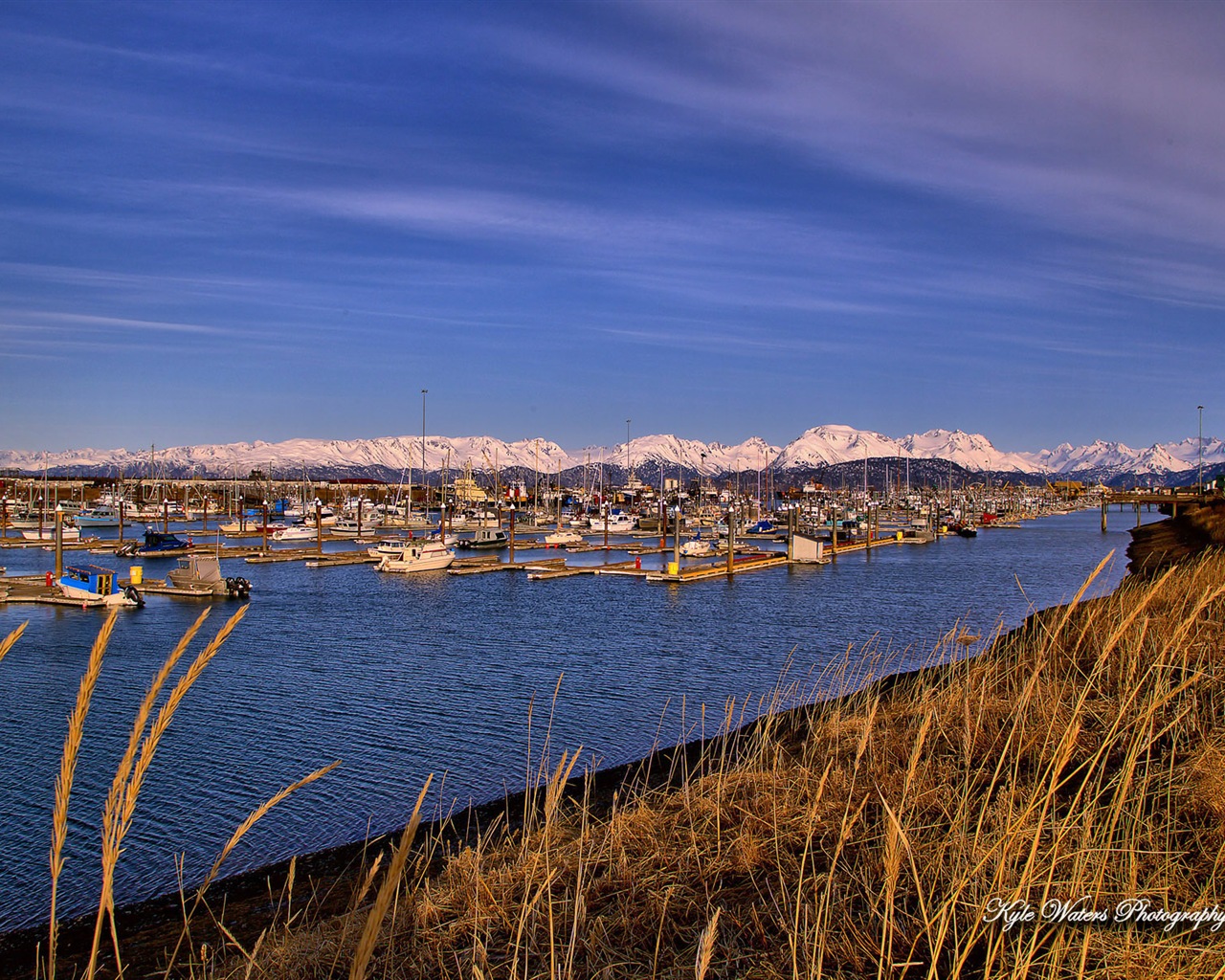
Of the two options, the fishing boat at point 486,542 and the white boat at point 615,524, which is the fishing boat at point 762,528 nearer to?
the white boat at point 615,524

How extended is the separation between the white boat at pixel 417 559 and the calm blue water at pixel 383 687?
4630 millimetres

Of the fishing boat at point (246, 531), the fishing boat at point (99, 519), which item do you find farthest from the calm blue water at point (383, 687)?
the fishing boat at point (99, 519)

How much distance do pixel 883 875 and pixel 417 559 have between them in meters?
52.5

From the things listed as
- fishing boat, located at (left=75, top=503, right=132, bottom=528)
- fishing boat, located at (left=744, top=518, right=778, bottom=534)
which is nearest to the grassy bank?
fishing boat, located at (left=744, top=518, right=778, bottom=534)

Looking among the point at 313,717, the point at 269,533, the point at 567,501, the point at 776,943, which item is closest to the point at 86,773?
the point at 313,717

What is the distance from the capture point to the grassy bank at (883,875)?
3.88 metres

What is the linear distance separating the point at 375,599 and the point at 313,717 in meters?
23.9

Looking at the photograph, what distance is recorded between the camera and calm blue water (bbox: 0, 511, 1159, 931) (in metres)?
13.4

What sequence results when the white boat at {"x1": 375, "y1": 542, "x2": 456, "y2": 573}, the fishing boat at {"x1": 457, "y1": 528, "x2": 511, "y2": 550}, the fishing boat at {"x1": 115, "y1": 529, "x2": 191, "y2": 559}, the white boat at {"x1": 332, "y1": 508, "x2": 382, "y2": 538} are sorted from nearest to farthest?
the white boat at {"x1": 375, "y1": 542, "x2": 456, "y2": 573}
the fishing boat at {"x1": 115, "y1": 529, "x2": 191, "y2": 559}
the fishing boat at {"x1": 457, "y1": 528, "x2": 511, "y2": 550}
the white boat at {"x1": 332, "y1": 508, "x2": 382, "y2": 538}

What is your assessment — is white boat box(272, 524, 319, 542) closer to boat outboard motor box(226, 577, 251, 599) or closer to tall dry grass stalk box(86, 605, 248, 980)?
boat outboard motor box(226, 577, 251, 599)

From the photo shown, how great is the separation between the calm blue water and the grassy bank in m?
1.79

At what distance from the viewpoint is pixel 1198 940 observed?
3871 mm

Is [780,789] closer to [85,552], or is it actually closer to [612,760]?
[612,760]

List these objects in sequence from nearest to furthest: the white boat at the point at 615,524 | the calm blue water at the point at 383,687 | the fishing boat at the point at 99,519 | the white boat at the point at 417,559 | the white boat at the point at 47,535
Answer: the calm blue water at the point at 383,687 < the white boat at the point at 417,559 < the white boat at the point at 47,535 < the white boat at the point at 615,524 < the fishing boat at the point at 99,519
